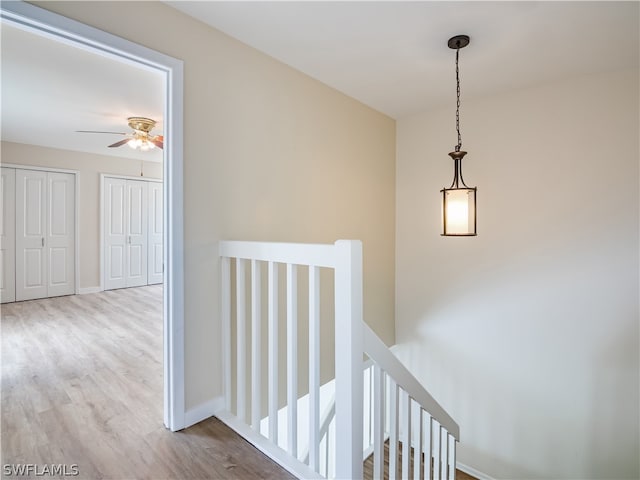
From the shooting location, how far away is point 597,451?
8.53 ft

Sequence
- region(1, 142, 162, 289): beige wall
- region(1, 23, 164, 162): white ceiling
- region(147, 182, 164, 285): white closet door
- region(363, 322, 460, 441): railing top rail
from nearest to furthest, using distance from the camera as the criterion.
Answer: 1. region(363, 322, 460, 441): railing top rail
2. region(1, 23, 164, 162): white ceiling
3. region(1, 142, 162, 289): beige wall
4. region(147, 182, 164, 285): white closet door

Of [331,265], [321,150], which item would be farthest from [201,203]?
[321,150]

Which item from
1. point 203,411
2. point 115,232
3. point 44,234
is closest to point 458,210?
point 203,411

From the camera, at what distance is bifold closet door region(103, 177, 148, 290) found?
18.7 ft

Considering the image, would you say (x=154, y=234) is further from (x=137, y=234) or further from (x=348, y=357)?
(x=348, y=357)

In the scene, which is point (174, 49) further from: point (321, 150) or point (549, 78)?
point (549, 78)

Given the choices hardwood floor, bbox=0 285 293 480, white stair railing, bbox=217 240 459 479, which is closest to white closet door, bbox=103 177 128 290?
hardwood floor, bbox=0 285 293 480

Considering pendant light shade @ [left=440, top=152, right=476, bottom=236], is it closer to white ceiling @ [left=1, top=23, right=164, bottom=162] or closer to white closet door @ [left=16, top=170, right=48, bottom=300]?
white ceiling @ [left=1, top=23, right=164, bottom=162]

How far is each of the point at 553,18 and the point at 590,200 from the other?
4.74 ft

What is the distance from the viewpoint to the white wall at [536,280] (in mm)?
2506

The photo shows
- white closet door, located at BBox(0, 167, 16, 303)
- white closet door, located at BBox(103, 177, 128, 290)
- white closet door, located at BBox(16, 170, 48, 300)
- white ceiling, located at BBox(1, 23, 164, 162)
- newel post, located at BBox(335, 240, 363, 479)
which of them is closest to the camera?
newel post, located at BBox(335, 240, 363, 479)

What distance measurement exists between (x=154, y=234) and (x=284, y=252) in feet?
18.8

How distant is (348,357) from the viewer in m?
1.25

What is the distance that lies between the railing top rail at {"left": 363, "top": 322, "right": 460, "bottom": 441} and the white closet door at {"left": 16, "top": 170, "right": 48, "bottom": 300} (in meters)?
5.83
